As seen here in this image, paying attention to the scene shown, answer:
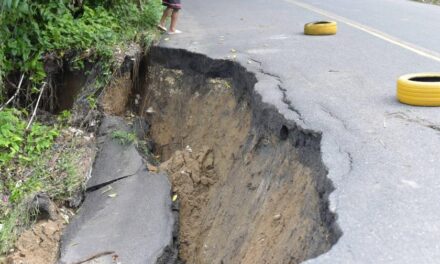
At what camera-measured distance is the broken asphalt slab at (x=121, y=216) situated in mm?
4977

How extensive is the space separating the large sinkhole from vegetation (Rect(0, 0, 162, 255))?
0.68 m

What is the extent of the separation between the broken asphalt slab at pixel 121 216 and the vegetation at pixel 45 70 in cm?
30

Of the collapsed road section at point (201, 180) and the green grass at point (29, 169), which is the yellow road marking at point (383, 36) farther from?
the green grass at point (29, 169)

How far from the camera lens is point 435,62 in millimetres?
6168

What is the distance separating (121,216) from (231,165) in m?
1.26

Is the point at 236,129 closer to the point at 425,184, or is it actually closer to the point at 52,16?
the point at 425,184

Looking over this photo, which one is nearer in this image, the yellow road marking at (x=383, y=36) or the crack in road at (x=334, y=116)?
the crack in road at (x=334, y=116)

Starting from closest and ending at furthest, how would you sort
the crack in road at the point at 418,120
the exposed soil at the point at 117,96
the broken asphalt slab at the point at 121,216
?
the crack in road at the point at 418,120 → the broken asphalt slab at the point at 121,216 → the exposed soil at the point at 117,96

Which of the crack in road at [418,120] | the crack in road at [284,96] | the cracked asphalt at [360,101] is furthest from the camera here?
the crack in road at [284,96]

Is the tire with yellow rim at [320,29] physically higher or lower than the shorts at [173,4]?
lower

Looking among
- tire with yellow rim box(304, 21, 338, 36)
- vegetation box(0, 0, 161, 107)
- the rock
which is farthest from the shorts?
the rock

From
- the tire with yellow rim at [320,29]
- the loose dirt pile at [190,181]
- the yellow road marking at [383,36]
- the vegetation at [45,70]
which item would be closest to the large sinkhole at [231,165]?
the loose dirt pile at [190,181]

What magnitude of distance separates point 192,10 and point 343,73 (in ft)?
18.5

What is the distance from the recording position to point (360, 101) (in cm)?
491
